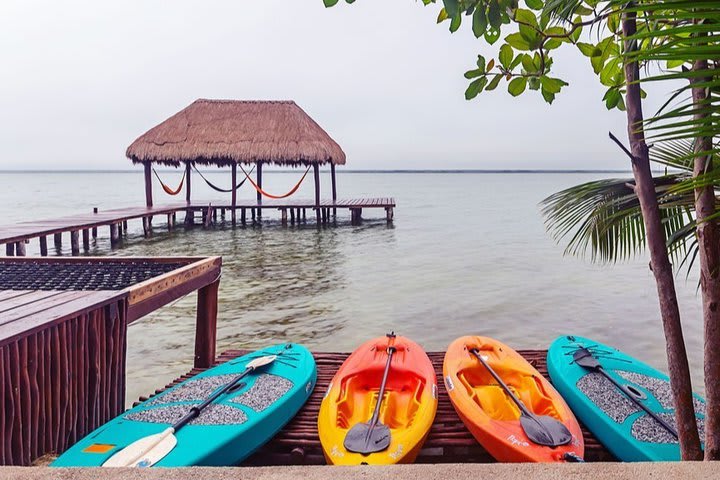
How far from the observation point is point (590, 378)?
3.48 m

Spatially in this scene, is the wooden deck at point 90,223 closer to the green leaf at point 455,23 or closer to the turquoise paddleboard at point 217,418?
the turquoise paddleboard at point 217,418

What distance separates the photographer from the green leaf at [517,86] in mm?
1709

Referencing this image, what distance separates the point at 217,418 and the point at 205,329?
72.1 inches

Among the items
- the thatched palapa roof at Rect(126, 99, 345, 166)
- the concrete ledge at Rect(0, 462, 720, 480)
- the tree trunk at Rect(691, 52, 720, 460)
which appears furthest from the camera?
the thatched palapa roof at Rect(126, 99, 345, 166)

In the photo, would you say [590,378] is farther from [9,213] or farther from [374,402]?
[9,213]

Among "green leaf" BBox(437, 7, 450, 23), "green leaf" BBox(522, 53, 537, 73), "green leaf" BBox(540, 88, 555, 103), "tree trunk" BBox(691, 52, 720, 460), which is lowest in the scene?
"tree trunk" BBox(691, 52, 720, 460)

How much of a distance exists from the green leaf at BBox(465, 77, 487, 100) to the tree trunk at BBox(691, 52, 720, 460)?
1.96 ft

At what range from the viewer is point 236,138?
17.7 metres

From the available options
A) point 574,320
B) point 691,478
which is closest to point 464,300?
point 574,320

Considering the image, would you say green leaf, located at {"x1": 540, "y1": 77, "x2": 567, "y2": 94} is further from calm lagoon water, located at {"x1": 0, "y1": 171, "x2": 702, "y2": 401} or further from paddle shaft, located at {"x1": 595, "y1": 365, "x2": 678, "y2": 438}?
calm lagoon water, located at {"x1": 0, "y1": 171, "x2": 702, "y2": 401}

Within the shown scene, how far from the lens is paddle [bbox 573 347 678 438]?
9.14 ft

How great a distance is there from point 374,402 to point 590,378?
151cm

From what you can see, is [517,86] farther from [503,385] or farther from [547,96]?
[503,385]

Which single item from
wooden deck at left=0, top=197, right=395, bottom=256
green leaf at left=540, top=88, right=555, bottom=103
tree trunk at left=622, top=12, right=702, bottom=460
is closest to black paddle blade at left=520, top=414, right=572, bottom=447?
tree trunk at left=622, top=12, right=702, bottom=460
